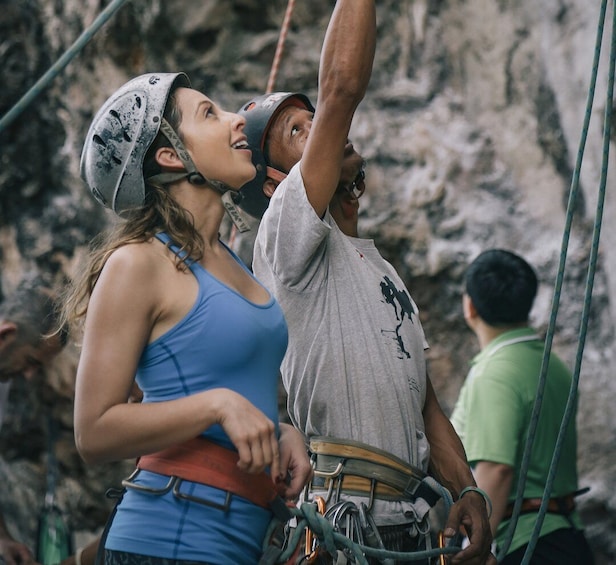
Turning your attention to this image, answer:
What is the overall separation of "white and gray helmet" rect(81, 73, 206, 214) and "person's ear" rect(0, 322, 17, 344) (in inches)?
91.7

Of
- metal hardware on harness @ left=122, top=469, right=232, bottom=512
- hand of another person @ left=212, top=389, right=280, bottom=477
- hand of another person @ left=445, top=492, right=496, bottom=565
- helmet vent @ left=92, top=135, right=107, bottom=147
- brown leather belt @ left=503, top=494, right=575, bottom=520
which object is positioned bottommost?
brown leather belt @ left=503, top=494, right=575, bottom=520

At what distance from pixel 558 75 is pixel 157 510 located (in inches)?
152

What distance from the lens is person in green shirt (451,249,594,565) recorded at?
3459 mm

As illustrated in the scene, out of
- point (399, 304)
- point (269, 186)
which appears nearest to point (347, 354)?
point (399, 304)

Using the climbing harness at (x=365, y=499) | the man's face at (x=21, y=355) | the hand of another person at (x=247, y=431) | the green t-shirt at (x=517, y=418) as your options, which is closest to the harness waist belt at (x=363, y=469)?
the climbing harness at (x=365, y=499)

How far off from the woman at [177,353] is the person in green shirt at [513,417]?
1.66m

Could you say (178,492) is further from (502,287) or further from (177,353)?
(502,287)

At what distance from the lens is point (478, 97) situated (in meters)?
5.42

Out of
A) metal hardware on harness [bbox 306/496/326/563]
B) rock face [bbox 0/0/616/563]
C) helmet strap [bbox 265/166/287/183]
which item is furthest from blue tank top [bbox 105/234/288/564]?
rock face [bbox 0/0/616/563]

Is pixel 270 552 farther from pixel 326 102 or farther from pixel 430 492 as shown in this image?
pixel 326 102

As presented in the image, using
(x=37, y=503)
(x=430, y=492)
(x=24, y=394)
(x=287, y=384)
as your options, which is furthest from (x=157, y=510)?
(x=37, y=503)

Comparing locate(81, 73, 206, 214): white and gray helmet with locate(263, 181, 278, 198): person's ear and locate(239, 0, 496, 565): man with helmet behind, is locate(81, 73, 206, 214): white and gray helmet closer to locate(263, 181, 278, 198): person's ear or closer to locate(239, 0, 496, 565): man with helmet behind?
locate(239, 0, 496, 565): man with helmet behind

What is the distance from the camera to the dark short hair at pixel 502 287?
3744 mm

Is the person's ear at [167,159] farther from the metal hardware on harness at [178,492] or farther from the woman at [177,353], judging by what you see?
the metal hardware on harness at [178,492]
